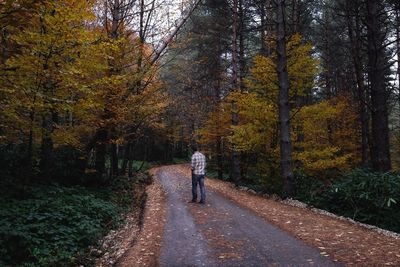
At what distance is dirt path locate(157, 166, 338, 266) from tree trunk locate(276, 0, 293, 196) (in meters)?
2.85

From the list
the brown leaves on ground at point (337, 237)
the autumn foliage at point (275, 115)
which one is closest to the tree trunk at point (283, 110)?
the autumn foliage at point (275, 115)

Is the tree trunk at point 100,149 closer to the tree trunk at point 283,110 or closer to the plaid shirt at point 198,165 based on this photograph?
the plaid shirt at point 198,165

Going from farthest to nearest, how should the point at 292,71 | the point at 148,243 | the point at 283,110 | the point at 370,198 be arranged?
the point at 292,71 → the point at 283,110 → the point at 370,198 → the point at 148,243

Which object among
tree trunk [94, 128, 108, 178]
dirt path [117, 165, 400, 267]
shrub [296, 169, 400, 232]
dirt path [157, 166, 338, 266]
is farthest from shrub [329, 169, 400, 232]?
tree trunk [94, 128, 108, 178]

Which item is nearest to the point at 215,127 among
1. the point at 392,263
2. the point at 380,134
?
the point at 380,134

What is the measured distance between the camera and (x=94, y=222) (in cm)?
868

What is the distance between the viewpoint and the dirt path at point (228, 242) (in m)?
5.53

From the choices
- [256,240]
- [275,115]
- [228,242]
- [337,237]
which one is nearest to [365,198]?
[337,237]

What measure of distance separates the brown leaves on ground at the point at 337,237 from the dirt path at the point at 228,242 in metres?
0.28

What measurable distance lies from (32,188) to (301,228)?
745 centimetres

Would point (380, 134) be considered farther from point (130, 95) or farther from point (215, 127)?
point (215, 127)

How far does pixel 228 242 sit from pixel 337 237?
210cm

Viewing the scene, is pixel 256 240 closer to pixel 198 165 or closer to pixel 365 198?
pixel 365 198

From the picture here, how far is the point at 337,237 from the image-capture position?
263 inches
